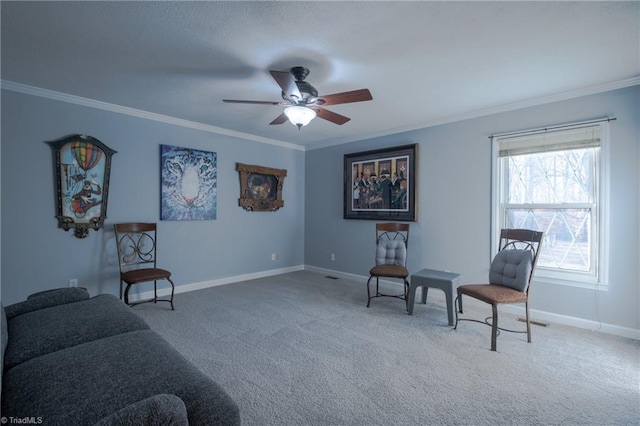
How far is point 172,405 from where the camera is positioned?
0.97m

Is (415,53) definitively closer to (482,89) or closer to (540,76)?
(482,89)

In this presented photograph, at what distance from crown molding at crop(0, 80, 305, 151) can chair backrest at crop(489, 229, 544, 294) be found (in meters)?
3.91

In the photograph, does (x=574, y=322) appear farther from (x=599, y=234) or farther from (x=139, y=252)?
(x=139, y=252)

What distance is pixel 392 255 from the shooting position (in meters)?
4.15

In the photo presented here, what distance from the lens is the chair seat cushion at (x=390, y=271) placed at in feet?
12.1

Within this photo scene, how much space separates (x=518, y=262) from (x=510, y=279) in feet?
0.60

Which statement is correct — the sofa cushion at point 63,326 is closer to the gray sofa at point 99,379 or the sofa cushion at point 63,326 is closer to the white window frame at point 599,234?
the gray sofa at point 99,379

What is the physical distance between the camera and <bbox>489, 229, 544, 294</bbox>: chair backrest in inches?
111

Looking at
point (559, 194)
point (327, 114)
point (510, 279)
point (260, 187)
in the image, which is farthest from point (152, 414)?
point (260, 187)

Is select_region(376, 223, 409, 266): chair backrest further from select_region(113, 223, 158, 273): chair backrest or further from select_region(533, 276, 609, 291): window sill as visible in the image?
select_region(113, 223, 158, 273): chair backrest

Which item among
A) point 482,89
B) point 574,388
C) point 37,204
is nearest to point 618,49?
point 482,89

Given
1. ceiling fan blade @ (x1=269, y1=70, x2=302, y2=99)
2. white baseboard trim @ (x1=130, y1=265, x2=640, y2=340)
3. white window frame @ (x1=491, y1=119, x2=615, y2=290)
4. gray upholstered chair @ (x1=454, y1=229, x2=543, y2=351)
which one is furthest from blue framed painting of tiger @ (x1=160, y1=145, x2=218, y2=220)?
white window frame @ (x1=491, y1=119, x2=615, y2=290)

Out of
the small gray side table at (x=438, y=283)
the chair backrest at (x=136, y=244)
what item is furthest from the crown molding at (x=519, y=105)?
the chair backrest at (x=136, y=244)

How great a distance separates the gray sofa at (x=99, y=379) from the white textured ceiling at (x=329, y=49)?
6.38 ft
